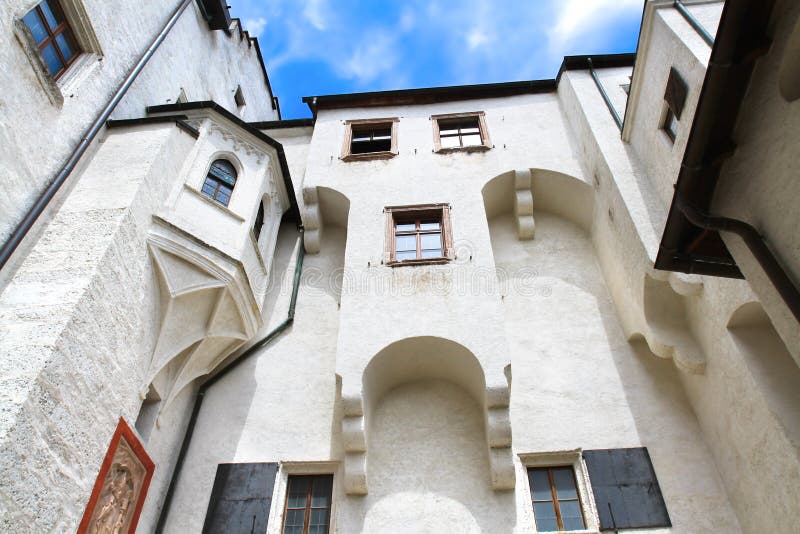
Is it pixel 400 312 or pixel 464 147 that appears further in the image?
pixel 464 147

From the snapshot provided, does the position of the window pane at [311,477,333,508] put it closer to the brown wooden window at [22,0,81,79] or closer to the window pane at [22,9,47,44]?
the brown wooden window at [22,0,81,79]

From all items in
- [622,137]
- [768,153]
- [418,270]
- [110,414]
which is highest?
[622,137]

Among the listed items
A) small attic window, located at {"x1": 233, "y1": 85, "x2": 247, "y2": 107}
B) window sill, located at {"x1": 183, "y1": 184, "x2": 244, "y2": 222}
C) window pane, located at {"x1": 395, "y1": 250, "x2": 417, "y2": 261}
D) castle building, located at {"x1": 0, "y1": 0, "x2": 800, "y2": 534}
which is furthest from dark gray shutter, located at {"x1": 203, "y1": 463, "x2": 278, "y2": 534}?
small attic window, located at {"x1": 233, "y1": 85, "x2": 247, "y2": 107}

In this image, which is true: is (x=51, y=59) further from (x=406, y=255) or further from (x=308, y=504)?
(x=308, y=504)

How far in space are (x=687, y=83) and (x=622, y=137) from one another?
8.69ft

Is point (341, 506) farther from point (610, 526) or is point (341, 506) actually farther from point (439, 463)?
point (610, 526)

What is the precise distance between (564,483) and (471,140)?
810cm

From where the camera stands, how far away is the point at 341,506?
7.61 meters

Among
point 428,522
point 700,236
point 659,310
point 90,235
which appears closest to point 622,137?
point 659,310

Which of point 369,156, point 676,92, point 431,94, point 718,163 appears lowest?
point 718,163

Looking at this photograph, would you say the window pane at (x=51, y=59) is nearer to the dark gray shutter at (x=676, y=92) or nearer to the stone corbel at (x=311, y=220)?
the stone corbel at (x=311, y=220)

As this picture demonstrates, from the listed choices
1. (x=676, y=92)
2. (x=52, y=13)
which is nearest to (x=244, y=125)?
(x=52, y=13)

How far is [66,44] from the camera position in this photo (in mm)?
8797

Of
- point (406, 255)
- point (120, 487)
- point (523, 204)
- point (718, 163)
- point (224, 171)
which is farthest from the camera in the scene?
point (523, 204)
